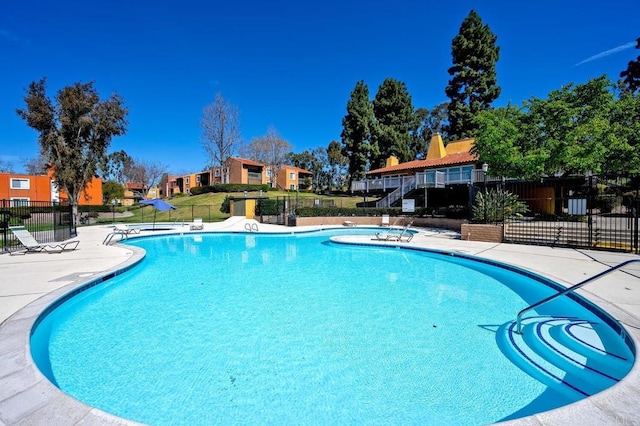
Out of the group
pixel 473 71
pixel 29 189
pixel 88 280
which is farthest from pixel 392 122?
pixel 29 189

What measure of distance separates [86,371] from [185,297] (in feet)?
9.89

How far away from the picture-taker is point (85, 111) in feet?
77.5

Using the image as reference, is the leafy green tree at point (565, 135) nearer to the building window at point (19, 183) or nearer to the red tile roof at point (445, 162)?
the red tile roof at point (445, 162)

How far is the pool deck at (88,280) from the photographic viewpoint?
89.6 inches

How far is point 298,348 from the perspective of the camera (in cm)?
447

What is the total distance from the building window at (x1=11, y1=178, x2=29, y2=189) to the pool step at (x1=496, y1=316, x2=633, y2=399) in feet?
161

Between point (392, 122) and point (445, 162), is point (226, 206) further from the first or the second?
point (392, 122)

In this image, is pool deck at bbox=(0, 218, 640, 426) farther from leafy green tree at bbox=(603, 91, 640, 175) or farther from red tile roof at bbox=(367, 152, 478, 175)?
red tile roof at bbox=(367, 152, 478, 175)

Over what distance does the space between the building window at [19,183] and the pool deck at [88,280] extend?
113 ft

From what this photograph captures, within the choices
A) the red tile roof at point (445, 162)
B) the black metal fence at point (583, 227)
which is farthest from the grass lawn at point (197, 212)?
the black metal fence at point (583, 227)

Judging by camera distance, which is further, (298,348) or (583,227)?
(583,227)

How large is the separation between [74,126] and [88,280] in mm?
23034

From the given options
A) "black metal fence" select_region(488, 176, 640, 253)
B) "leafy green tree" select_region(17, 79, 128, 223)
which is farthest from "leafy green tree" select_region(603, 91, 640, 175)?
"leafy green tree" select_region(17, 79, 128, 223)

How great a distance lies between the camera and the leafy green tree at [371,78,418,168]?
39969 millimetres
